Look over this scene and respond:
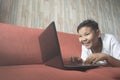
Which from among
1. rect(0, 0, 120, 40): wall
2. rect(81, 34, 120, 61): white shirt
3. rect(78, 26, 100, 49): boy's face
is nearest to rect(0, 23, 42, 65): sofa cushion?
rect(78, 26, 100, 49): boy's face

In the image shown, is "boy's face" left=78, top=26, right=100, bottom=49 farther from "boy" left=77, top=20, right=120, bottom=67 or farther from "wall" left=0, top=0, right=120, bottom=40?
"wall" left=0, top=0, right=120, bottom=40

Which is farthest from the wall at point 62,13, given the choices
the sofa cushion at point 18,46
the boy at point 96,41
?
the boy at point 96,41

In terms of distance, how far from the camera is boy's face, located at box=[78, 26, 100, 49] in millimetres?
1334

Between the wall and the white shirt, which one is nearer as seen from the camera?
the white shirt

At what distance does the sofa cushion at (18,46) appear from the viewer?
4.06 ft

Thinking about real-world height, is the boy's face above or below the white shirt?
above

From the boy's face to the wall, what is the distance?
2.81 feet

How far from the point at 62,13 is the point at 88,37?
1.05m

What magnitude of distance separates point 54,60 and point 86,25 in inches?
20.6

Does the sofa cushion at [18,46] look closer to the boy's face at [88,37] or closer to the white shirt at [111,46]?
the boy's face at [88,37]

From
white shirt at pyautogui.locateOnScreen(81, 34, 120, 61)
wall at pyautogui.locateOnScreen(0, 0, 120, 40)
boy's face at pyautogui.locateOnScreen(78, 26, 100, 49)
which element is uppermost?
wall at pyautogui.locateOnScreen(0, 0, 120, 40)

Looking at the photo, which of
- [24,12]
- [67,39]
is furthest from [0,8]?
[67,39]

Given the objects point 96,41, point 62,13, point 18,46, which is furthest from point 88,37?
point 62,13

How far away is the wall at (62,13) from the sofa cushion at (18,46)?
0.59 m
